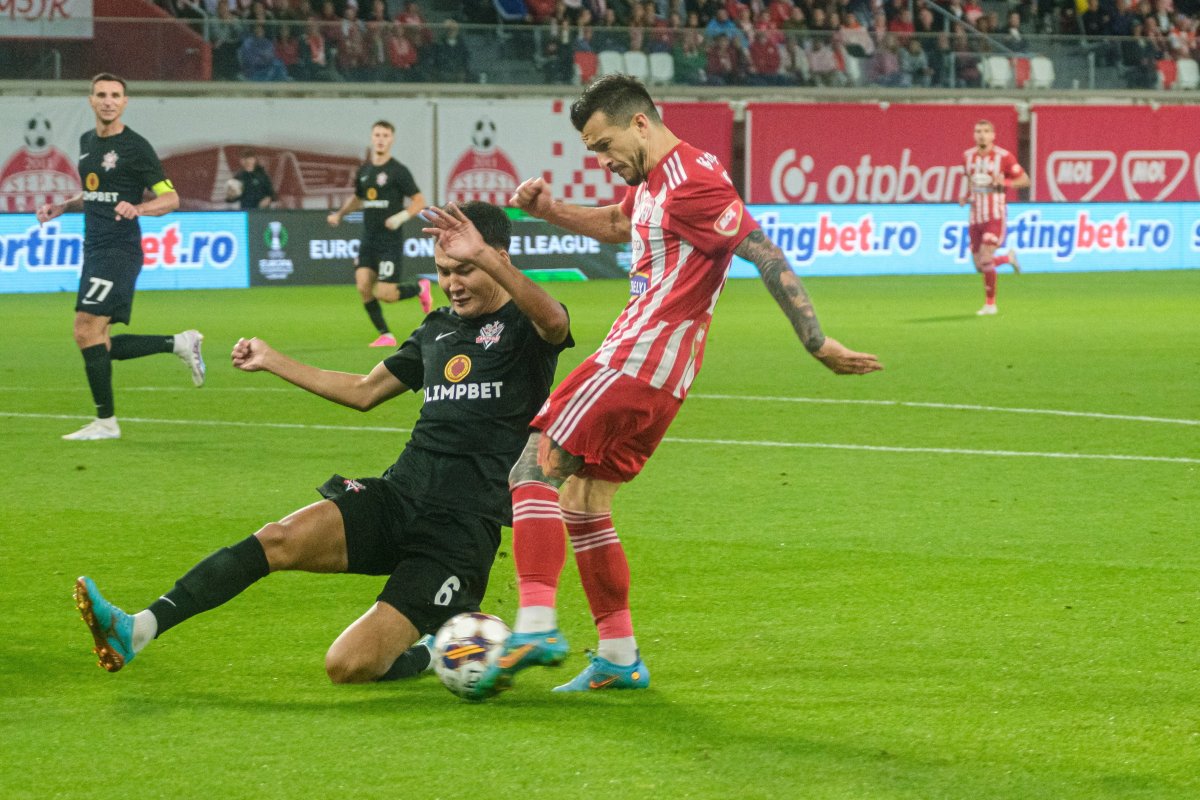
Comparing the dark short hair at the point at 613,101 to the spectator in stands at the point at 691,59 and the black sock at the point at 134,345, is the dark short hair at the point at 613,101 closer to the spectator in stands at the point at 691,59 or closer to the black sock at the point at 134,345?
the black sock at the point at 134,345

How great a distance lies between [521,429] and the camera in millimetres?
5156

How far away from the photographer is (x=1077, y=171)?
32.8 m

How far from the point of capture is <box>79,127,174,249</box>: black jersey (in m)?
10.1

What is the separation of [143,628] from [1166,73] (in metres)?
31.6

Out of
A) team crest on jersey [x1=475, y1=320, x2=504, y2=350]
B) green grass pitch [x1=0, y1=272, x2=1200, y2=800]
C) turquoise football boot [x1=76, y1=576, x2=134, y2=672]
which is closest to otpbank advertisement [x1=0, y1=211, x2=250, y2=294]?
green grass pitch [x1=0, y1=272, x2=1200, y2=800]

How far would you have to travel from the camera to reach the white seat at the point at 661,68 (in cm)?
2931

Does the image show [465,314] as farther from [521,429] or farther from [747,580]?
[747,580]

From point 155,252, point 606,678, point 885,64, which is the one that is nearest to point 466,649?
point 606,678

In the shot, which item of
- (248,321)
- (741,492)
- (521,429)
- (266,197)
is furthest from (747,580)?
→ (266,197)

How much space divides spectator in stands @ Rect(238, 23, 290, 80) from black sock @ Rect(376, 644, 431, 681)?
891 inches

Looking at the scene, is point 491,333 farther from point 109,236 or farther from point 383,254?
point 383,254

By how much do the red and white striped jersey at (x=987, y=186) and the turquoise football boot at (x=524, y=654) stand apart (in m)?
16.5

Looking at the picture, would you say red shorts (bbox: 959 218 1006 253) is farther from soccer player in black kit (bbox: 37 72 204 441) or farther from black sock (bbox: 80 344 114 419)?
black sock (bbox: 80 344 114 419)

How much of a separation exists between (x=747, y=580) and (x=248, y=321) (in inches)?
495
